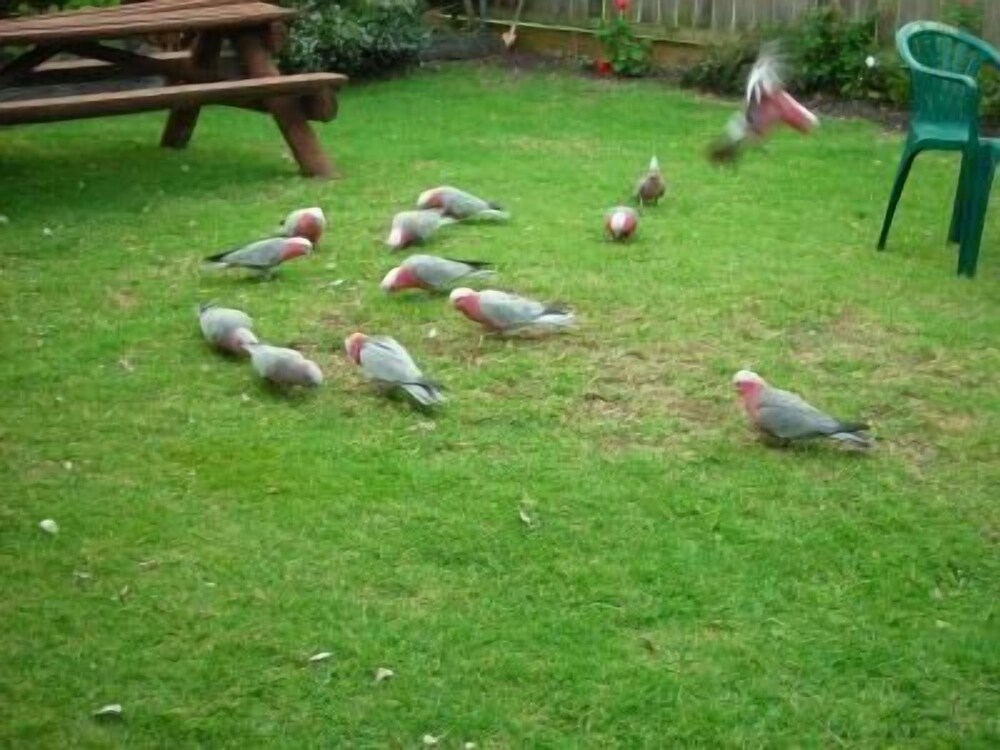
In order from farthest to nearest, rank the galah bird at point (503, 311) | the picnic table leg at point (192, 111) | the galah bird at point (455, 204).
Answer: the picnic table leg at point (192, 111), the galah bird at point (455, 204), the galah bird at point (503, 311)

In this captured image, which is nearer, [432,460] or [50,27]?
[432,460]

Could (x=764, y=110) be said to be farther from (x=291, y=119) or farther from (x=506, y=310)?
(x=291, y=119)

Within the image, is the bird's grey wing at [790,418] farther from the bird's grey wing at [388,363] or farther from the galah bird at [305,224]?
the galah bird at [305,224]

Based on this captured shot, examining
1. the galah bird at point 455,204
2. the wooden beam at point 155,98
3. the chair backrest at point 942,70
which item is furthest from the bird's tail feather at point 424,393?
the wooden beam at point 155,98

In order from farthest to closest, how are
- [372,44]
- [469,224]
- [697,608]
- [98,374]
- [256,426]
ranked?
1. [372,44]
2. [469,224]
3. [98,374]
4. [256,426]
5. [697,608]

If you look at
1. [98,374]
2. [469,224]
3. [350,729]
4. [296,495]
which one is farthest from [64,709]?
[469,224]

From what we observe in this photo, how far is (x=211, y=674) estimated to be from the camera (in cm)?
355

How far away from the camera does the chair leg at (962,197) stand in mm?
6687

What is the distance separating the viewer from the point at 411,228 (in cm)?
691

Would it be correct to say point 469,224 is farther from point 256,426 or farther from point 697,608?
point 697,608

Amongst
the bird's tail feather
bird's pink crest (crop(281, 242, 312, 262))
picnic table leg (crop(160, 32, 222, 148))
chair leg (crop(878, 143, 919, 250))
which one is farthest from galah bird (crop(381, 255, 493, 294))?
picnic table leg (crop(160, 32, 222, 148))

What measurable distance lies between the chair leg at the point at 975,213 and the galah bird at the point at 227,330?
3.21 m

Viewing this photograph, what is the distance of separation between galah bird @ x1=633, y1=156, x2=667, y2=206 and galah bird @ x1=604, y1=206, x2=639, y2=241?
1.96 feet

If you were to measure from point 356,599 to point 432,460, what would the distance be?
2.99 feet
